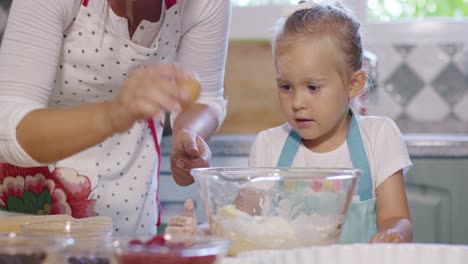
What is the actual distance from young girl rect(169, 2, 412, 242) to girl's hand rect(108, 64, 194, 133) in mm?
683

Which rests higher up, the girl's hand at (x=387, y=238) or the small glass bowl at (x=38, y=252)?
the small glass bowl at (x=38, y=252)

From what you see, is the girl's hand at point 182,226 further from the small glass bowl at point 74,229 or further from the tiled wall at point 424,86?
the tiled wall at point 424,86

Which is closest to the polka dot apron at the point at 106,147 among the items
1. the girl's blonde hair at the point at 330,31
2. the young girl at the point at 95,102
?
the young girl at the point at 95,102

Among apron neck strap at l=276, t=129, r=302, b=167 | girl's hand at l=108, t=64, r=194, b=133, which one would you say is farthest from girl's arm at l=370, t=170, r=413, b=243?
girl's hand at l=108, t=64, r=194, b=133

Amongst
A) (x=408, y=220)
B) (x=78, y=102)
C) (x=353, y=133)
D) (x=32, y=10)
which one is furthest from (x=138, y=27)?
(x=408, y=220)

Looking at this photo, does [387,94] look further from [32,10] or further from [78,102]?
[32,10]

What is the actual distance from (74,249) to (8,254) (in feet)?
0.22

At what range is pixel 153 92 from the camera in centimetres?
89

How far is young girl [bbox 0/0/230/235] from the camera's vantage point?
1155 millimetres

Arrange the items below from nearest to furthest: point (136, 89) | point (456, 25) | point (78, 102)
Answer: point (136, 89) → point (78, 102) → point (456, 25)

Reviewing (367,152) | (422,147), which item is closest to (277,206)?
Answer: (367,152)

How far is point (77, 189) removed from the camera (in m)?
1.67

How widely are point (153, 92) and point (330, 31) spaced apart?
2.70ft

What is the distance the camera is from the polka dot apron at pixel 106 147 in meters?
1.54
